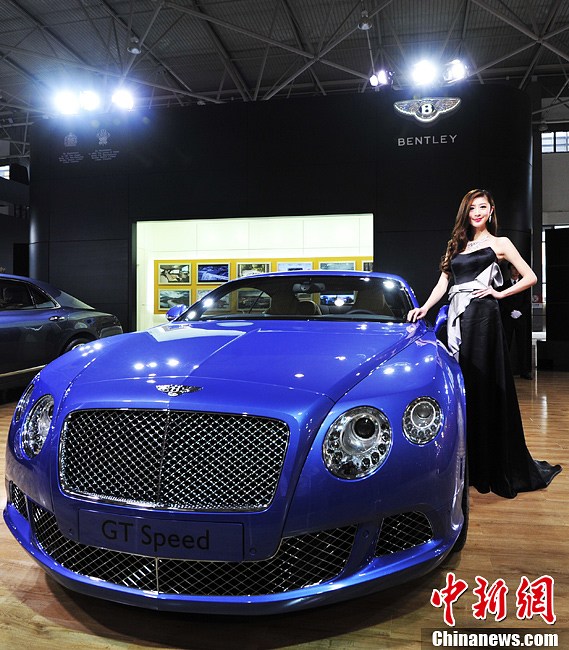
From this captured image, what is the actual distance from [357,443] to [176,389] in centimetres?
50

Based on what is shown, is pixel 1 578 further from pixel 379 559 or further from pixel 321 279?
pixel 321 279

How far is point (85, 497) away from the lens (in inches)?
53.2

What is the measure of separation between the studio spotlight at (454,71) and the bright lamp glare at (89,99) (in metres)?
5.52

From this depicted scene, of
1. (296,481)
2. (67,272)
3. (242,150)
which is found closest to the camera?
(296,481)

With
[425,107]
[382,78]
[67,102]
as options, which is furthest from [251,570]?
[67,102]

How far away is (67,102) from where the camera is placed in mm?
8797

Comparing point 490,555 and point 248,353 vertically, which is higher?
point 248,353

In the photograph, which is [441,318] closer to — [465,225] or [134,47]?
[465,225]

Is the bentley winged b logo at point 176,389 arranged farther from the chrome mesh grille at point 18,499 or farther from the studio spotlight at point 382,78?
the studio spotlight at point 382,78

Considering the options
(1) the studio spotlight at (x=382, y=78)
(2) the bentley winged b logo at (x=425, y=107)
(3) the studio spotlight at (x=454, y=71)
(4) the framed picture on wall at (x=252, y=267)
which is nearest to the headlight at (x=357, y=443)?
(2) the bentley winged b logo at (x=425, y=107)

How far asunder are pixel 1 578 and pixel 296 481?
121 centimetres

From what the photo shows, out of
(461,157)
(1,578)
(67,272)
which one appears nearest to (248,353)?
(1,578)

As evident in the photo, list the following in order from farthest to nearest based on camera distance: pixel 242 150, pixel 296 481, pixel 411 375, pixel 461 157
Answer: pixel 242 150 → pixel 461 157 → pixel 411 375 → pixel 296 481

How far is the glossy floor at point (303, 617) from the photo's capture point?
4.61ft
